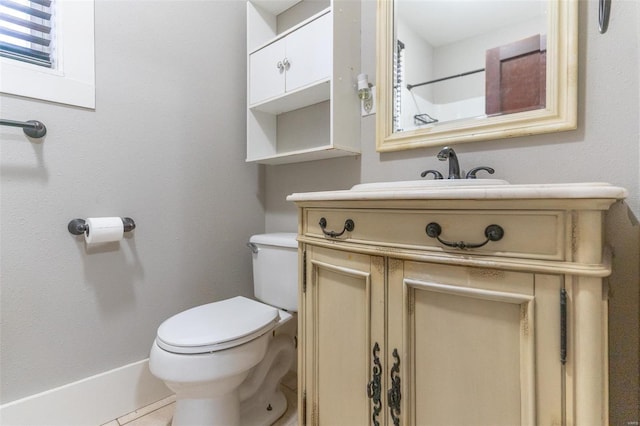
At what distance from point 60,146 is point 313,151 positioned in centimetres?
97

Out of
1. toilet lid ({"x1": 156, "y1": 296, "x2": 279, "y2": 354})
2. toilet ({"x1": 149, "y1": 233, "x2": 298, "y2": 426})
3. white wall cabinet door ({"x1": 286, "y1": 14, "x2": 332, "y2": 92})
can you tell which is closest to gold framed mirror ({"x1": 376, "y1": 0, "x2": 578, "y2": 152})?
white wall cabinet door ({"x1": 286, "y1": 14, "x2": 332, "y2": 92})

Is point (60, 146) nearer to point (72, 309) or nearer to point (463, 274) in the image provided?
point (72, 309)

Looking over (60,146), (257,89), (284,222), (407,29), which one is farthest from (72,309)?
(407,29)

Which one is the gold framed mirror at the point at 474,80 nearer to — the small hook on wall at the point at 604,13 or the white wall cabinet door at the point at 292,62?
the small hook on wall at the point at 604,13

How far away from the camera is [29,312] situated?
107cm

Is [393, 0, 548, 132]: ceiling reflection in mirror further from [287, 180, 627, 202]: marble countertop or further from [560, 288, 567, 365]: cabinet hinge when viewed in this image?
[560, 288, 567, 365]: cabinet hinge

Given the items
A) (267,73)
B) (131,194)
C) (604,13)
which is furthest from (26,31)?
(604,13)

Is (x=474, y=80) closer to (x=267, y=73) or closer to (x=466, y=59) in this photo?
(x=466, y=59)

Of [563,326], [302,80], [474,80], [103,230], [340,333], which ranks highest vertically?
[302,80]

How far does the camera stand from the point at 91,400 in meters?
1.19

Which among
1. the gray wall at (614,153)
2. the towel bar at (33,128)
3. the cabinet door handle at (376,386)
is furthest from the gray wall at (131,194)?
the gray wall at (614,153)

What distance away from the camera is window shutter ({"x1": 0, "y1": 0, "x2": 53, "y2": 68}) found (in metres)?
1.06

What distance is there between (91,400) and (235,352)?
712mm

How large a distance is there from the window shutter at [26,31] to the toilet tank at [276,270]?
108 centimetres
